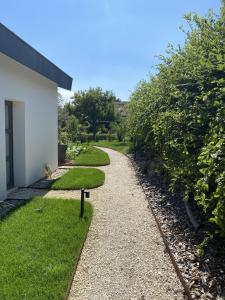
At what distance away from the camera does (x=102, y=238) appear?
5.02 metres

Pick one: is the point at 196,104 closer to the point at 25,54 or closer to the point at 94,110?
the point at 25,54

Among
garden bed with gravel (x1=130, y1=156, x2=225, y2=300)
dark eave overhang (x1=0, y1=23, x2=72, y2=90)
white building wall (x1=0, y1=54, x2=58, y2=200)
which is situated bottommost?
garden bed with gravel (x1=130, y1=156, x2=225, y2=300)

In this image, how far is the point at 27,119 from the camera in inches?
338

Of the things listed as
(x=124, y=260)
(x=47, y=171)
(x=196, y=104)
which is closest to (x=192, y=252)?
(x=124, y=260)

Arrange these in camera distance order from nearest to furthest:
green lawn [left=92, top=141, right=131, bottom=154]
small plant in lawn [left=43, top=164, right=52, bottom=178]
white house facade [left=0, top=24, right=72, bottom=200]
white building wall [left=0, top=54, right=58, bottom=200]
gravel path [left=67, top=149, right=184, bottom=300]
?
gravel path [left=67, top=149, right=184, bottom=300]
white house facade [left=0, top=24, right=72, bottom=200]
white building wall [left=0, top=54, right=58, bottom=200]
small plant in lawn [left=43, top=164, right=52, bottom=178]
green lawn [left=92, top=141, right=131, bottom=154]

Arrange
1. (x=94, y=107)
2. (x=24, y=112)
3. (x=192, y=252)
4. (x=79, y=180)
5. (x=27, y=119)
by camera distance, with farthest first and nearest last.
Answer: (x=94, y=107) < (x=79, y=180) < (x=27, y=119) < (x=24, y=112) < (x=192, y=252)

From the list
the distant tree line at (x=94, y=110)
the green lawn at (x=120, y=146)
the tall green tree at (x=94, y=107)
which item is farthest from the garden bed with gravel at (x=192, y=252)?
the tall green tree at (x=94, y=107)

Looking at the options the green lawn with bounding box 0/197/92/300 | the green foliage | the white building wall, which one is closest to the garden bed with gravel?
the green foliage

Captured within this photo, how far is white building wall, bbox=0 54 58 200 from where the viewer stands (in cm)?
700

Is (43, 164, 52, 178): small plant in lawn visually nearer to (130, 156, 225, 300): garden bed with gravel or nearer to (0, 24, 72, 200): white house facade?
(0, 24, 72, 200): white house facade

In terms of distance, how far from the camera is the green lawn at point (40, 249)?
11.1 feet

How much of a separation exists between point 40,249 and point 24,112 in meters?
4.84

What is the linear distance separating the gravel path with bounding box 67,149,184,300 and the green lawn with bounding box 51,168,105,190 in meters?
1.68

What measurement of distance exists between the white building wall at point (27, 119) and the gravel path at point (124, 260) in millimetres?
2601
